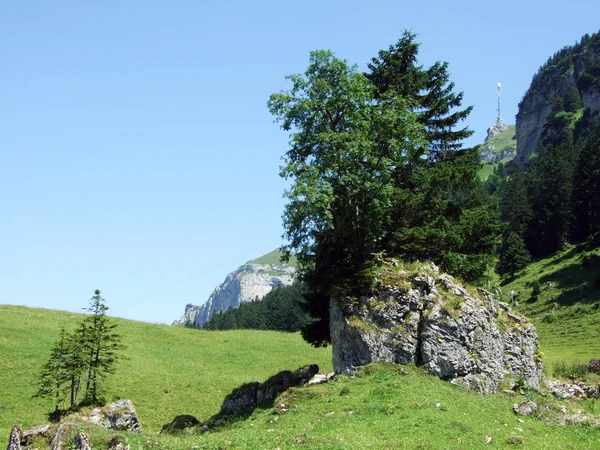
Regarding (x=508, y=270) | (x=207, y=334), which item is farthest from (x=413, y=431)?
(x=508, y=270)

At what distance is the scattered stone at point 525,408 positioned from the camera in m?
26.7

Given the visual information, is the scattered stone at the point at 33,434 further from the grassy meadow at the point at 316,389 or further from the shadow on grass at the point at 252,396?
the shadow on grass at the point at 252,396

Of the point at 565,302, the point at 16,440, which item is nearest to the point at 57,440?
the point at 16,440

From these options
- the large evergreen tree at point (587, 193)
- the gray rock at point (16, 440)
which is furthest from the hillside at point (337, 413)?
the large evergreen tree at point (587, 193)

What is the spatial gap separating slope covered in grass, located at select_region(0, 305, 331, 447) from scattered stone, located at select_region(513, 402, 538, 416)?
2540cm

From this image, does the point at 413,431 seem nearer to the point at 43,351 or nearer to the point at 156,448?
the point at 156,448

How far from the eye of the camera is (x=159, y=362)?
58.8 meters

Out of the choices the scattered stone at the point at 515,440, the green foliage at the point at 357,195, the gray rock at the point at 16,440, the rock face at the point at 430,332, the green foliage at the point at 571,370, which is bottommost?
the gray rock at the point at 16,440

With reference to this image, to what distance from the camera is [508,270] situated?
10831 centimetres

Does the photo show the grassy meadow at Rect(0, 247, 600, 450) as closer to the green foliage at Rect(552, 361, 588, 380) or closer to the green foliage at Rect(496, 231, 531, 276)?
the green foliage at Rect(552, 361, 588, 380)

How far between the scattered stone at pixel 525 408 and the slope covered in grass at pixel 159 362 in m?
25.4

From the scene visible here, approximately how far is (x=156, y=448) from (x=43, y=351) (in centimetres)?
4169

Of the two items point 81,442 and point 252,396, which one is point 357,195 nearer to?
point 252,396

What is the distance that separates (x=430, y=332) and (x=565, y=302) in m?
56.3
